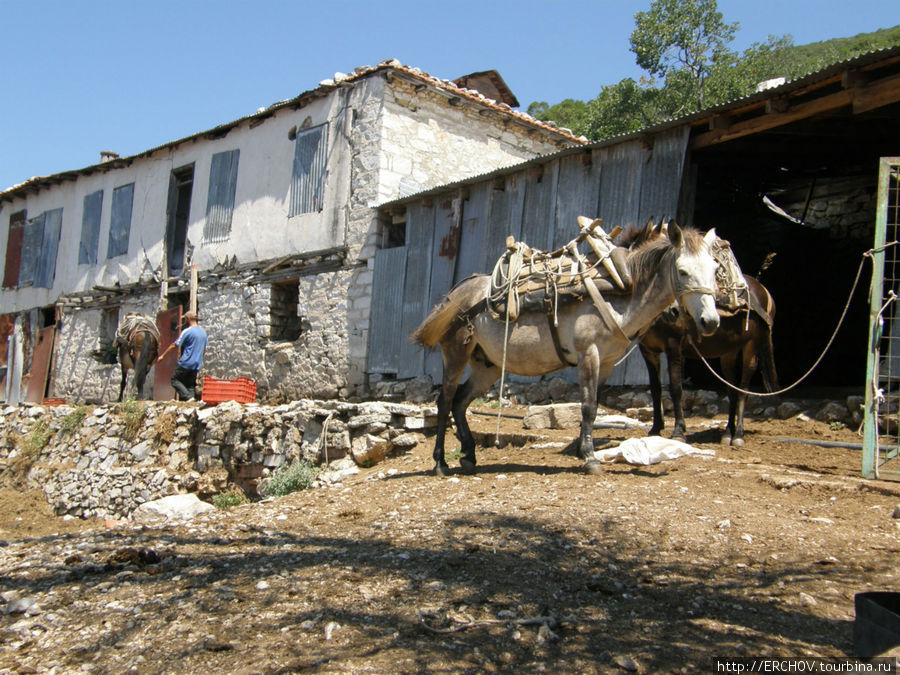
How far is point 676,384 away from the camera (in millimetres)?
7539

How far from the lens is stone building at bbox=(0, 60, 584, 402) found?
1447 centimetres

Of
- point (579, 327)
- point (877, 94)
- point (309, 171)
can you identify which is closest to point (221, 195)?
point (309, 171)

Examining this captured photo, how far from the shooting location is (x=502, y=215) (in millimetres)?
12242

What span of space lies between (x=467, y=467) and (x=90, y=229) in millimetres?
18021

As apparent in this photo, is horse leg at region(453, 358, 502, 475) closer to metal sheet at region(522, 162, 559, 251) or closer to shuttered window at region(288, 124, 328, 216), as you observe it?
metal sheet at region(522, 162, 559, 251)

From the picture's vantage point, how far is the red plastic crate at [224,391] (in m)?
12.8

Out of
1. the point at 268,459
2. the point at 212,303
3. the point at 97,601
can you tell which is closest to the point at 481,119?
the point at 212,303

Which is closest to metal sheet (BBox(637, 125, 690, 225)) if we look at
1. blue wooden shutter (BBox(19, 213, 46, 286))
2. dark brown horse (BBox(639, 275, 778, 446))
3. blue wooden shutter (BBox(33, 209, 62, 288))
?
dark brown horse (BBox(639, 275, 778, 446))

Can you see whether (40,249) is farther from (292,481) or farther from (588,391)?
(588,391)

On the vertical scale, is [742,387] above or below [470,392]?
above

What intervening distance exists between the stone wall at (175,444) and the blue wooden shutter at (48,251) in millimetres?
7388

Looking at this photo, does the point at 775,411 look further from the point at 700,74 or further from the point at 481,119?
the point at 700,74

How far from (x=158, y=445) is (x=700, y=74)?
21.6 metres

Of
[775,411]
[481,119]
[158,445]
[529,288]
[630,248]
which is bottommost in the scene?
[158,445]
